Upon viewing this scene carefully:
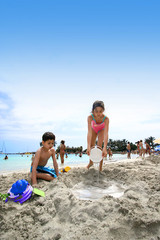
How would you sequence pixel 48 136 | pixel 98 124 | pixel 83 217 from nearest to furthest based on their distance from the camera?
pixel 83 217
pixel 48 136
pixel 98 124

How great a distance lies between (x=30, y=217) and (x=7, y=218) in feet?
0.93

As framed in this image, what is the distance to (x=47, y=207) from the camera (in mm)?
2219

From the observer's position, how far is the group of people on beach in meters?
3.45

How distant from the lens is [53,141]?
3588 millimetres

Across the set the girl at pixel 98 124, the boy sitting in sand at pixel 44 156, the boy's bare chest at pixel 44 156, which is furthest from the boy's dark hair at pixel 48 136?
the girl at pixel 98 124

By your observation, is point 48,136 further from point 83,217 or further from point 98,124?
point 83,217

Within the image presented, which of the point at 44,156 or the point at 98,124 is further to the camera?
the point at 98,124

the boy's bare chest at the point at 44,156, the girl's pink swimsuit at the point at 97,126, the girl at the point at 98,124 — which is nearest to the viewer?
the boy's bare chest at the point at 44,156

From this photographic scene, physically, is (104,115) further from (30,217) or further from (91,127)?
→ (30,217)

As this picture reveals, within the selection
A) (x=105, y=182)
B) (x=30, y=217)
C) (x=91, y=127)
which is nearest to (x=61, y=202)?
(x=30, y=217)

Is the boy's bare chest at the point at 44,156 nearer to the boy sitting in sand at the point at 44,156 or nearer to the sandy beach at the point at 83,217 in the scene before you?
the boy sitting in sand at the point at 44,156

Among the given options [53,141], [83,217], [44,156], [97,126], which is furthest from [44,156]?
[83,217]

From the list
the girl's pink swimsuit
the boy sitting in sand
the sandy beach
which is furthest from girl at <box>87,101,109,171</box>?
the sandy beach

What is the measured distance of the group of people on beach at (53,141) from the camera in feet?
11.3
